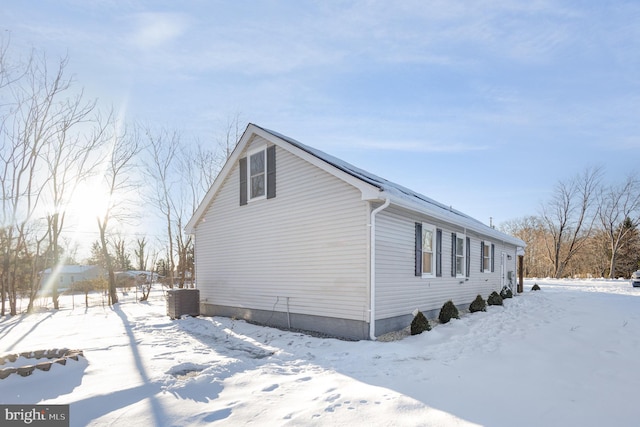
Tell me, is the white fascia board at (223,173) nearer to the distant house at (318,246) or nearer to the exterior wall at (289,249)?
the distant house at (318,246)

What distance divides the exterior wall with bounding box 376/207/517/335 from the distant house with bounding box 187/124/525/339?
25mm

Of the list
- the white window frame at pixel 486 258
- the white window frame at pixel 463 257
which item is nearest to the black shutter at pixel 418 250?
the white window frame at pixel 463 257

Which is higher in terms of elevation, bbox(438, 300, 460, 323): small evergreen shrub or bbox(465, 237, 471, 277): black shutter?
bbox(465, 237, 471, 277): black shutter

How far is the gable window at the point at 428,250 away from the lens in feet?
31.1

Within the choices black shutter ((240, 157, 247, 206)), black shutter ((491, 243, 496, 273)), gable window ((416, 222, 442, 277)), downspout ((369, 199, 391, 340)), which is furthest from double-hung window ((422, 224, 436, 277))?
black shutter ((491, 243, 496, 273))

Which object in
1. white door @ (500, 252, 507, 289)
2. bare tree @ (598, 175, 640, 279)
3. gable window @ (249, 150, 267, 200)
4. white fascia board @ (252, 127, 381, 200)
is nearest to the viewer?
white fascia board @ (252, 127, 381, 200)

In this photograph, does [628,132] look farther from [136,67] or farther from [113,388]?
[113,388]

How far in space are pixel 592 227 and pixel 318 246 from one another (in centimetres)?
4174

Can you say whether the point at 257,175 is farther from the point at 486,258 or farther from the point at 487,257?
the point at 487,257

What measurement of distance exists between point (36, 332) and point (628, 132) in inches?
980

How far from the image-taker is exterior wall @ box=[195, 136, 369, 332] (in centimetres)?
792

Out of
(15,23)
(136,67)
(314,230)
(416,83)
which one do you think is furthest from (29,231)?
(416,83)

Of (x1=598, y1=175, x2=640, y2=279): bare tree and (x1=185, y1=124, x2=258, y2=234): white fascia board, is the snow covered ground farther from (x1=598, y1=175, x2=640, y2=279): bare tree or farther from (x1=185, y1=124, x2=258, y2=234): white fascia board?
(x1=598, y1=175, x2=640, y2=279): bare tree

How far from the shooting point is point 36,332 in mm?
9391
